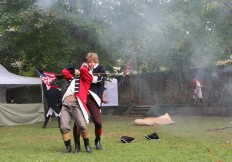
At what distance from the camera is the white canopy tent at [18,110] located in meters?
15.0

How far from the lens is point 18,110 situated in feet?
51.0

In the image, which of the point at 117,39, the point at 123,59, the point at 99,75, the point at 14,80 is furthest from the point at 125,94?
the point at 99,75

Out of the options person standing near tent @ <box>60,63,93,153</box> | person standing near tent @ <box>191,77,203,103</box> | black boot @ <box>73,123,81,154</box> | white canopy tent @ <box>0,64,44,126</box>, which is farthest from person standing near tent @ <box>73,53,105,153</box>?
person standing near tent @ <box>191,77,203,103</box>

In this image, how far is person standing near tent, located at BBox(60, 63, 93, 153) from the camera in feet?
22.7

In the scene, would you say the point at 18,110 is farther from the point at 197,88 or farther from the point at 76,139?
the point at 76,139

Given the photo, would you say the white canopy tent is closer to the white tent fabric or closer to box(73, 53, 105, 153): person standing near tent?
the white tent fabric

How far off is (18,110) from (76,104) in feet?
30.0

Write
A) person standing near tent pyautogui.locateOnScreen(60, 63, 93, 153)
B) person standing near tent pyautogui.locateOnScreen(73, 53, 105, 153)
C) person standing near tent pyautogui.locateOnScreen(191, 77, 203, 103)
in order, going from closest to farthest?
1. person standing near tent pyautogui.locateOnScreen(60, 63, 93, 153)
2. person standing near tent pyautogui.locateOnScreen(73, 53, 105, 153)
3. person standing near tent pyautogui.locateOnScreen(191, 77, 203, 103)

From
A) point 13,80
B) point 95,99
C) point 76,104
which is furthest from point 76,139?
point 13,80

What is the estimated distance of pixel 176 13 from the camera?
9.78 m

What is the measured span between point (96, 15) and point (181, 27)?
3726 millimetres

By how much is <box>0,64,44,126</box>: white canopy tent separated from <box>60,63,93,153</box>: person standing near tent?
27.6 ft

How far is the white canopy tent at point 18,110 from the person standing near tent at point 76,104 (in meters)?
8.41

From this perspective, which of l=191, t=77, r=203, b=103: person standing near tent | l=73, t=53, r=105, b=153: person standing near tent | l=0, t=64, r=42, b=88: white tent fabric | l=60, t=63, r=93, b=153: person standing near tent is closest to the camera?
l=60, t=63, r=93, b=153: person standing near tent
